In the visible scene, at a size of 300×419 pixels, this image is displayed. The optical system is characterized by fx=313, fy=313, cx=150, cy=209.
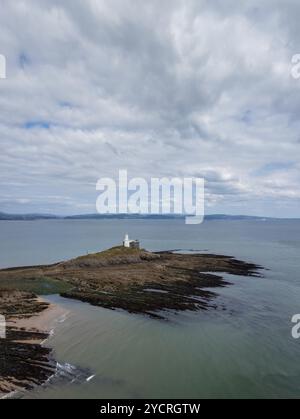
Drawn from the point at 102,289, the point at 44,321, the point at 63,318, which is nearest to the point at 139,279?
the point at 102,289

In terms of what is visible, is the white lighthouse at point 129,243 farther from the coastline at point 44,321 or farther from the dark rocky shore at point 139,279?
the coastline at point 44,321

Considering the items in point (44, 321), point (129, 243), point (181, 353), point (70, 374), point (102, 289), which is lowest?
point (181, 353)

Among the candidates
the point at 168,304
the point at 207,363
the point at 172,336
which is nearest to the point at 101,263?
the point at 168,304

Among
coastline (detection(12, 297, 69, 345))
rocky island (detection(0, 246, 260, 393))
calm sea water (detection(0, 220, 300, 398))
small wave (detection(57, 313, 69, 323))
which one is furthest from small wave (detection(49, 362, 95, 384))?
small wave (detection(57, 313, 69, 323))

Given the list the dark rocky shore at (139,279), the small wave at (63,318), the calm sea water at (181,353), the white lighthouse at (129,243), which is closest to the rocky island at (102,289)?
the dark rocky shore at (139,279)

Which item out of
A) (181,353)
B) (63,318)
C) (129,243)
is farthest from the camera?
(129,243)

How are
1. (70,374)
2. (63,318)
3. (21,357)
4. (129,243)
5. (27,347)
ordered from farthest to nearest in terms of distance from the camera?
(129,243), (63,318), (27,347), (21,357), (70,374)

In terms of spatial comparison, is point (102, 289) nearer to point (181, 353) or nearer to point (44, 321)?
point (44, 321)

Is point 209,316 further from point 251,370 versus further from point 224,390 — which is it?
point 224,390

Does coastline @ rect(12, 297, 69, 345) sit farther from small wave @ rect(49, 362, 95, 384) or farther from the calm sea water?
small wave @ rect(49, 362, 95, 384)
